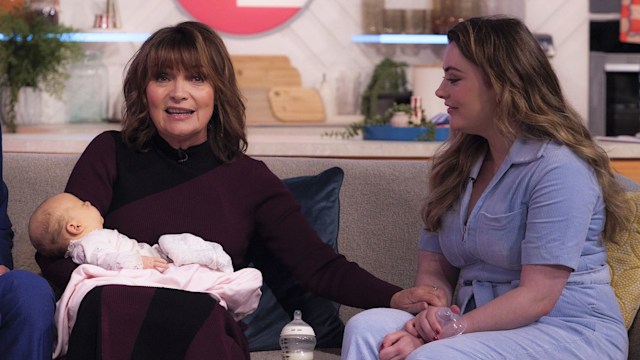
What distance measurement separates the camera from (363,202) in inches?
117

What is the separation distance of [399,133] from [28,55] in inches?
76.3

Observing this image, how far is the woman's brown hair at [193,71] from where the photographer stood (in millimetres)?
2705

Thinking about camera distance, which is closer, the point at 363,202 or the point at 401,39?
the point at 363,202

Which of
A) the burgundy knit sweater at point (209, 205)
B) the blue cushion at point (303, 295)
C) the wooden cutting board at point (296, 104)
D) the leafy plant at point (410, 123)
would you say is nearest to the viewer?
the burgundy knit sweater at point (209, 205)

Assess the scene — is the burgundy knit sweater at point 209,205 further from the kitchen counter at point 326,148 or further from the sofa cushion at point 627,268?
the kitchen counter at point 326,148

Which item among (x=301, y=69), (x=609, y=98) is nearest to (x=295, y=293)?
(x=301, y=69)

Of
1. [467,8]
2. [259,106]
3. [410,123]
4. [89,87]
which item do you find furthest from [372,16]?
[410,123]

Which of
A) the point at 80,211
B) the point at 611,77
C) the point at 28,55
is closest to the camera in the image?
the point at 80,211

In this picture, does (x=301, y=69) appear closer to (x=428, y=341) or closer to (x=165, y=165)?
(x=165, y=165)

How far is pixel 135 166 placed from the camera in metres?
2.75

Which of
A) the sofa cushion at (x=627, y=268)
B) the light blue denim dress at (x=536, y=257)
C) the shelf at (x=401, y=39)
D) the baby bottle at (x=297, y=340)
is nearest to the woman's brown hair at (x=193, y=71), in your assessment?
the baby bottle at (x=297, y=340)

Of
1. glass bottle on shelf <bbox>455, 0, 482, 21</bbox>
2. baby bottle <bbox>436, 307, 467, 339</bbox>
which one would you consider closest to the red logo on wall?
glass bottle on shelf <bbox>455, 0, 482, 21</bbox>

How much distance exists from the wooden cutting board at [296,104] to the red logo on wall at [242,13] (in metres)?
0.34

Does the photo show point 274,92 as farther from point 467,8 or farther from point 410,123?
point 410,123
